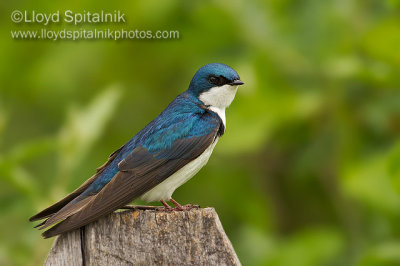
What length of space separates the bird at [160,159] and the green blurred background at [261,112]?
0.54 m

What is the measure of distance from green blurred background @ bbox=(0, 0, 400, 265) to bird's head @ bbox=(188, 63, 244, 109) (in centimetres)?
56

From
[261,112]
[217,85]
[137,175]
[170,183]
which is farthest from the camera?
[261,112]

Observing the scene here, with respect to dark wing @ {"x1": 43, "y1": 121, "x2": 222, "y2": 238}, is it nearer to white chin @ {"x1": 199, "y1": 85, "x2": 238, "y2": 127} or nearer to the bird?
the bird

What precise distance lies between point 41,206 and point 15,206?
19 cm

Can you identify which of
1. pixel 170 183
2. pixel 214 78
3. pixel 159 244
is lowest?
pixel 159 244

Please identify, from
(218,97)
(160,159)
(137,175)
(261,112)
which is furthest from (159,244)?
(261,112)

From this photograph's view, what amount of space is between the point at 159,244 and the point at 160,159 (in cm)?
78

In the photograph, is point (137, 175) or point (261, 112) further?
point (261, 112)

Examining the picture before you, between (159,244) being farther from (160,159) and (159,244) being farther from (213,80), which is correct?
(213,80)

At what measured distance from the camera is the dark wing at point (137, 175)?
9.44 ft

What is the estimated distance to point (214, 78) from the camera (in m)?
4.00

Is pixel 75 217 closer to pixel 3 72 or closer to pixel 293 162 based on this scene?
pixel 293 162

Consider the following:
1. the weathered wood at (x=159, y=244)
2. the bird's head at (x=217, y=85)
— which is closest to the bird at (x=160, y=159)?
the bird's head at (x=217, y=85)

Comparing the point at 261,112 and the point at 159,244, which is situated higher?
the point at 261,112
